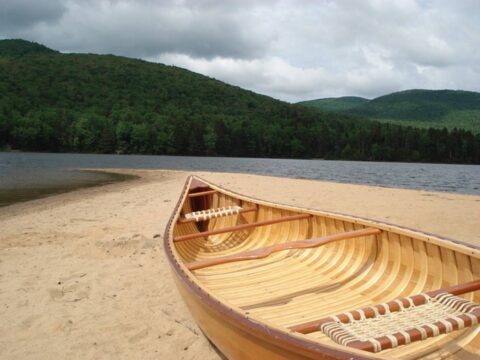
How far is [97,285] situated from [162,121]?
9779 cm

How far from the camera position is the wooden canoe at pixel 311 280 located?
265cm

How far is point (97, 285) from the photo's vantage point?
20.2 feet

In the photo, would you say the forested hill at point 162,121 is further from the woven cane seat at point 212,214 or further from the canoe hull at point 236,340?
the canoe hull at point 236,340

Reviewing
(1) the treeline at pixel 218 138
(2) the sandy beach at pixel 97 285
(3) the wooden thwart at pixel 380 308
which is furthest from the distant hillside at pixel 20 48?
(3) the wooden thwart at pixel 380 308

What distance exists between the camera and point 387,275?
15.3ft

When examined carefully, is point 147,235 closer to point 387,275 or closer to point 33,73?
point 387,275

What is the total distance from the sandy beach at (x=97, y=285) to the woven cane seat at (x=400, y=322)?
1924 mm

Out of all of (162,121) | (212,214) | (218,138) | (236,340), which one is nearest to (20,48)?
(162,121)

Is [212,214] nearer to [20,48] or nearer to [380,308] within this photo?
[380,308]

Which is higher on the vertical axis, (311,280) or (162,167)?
(311,280)

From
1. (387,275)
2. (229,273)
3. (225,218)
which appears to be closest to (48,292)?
(229,273)

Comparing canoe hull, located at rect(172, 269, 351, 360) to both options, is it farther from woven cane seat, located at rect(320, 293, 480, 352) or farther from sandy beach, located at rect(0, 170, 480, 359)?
sandy beach, located at rect(0, 170, 480, 359)

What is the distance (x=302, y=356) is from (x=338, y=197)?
611 inches

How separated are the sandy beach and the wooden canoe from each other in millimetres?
675
